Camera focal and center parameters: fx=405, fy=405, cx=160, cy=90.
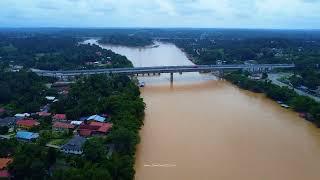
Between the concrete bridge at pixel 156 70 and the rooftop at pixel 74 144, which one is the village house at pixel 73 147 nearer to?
the rooftop at pixel 74 144

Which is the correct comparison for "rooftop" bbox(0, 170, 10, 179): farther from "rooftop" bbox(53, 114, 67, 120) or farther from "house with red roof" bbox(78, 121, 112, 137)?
"rooftop" bbox(53, 114, 67, 120)

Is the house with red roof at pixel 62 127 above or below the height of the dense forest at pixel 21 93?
below

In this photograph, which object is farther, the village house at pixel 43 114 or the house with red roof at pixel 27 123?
the village house at pixel 43 114

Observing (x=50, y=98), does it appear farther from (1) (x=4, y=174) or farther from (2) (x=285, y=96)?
(2) (x=285, y=96)

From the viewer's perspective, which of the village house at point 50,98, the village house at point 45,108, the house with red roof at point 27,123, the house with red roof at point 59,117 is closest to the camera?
the house with red roof at point 27,123

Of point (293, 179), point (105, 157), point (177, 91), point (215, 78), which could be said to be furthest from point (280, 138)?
point (215, 78)

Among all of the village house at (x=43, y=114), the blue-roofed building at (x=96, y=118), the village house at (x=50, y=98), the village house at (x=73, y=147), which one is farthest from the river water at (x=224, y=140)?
the village house at (x=50, y=98)
